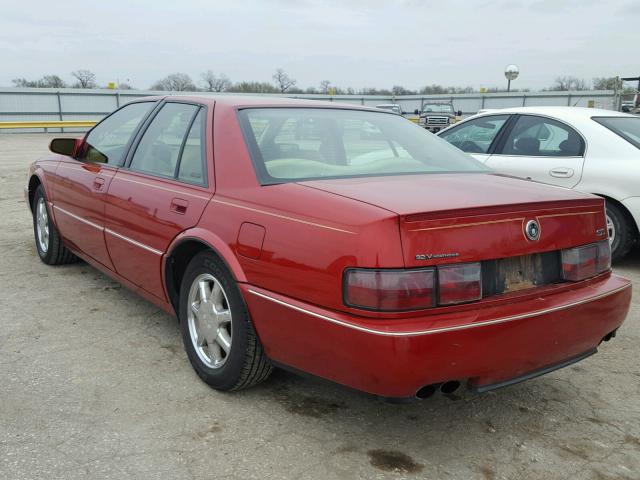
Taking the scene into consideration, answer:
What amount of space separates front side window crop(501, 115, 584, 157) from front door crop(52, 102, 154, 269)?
3700 millimetres

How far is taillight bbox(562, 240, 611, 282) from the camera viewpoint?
2598 millimetres

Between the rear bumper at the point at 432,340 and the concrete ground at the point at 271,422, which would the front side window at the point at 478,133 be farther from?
the rear bumper at the point at 432,340

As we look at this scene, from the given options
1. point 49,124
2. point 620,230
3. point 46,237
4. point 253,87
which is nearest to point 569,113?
point 620,230

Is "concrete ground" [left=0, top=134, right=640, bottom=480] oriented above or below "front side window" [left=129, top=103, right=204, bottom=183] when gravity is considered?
below

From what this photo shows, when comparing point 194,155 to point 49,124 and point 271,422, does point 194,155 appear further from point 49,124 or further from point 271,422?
point 49,124

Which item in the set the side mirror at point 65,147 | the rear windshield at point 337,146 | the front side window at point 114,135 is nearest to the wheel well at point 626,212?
the rear windshield at point 337,146

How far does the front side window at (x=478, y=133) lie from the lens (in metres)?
6.22

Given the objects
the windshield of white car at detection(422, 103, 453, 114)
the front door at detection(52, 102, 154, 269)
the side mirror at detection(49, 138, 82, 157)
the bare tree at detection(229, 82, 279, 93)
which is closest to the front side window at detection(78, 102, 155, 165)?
the front door at detection(52, 102, 154, 269)

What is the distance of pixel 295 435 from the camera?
8.61ft

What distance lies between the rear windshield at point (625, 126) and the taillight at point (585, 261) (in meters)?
3.14

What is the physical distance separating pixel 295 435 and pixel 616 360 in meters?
2.08

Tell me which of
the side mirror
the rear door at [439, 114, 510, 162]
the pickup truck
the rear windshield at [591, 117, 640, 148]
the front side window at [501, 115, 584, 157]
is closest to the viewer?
the side mirror

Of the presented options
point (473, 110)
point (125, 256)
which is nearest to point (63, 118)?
point (473, 110)

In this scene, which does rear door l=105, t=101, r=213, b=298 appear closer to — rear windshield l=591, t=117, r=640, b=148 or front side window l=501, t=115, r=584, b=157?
front side window l=501, t=115, r=584, b=157
